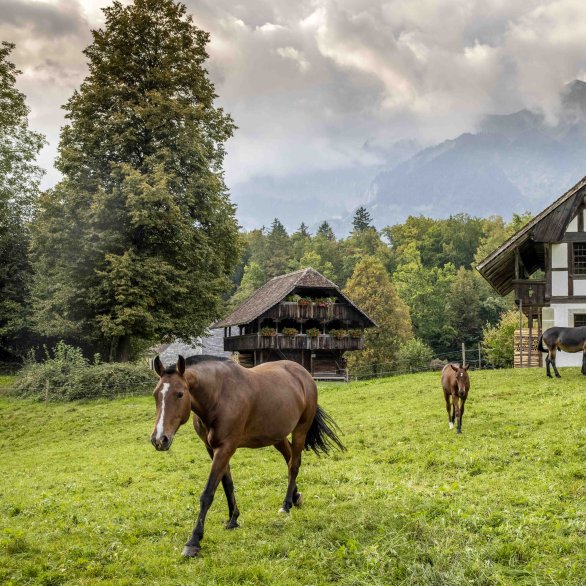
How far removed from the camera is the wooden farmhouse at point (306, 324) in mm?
42625

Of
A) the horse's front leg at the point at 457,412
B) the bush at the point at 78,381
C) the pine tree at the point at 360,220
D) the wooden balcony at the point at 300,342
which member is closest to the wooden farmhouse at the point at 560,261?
the horse's front leg at the point at 457,412

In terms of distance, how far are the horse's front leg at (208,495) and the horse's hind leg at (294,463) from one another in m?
1.54

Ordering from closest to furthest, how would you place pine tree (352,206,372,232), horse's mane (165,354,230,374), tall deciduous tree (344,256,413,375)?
horse's mane (165,354,230,374) < tall deciduous tree (344,256,413,375) < pine tree (352,206,372,232)

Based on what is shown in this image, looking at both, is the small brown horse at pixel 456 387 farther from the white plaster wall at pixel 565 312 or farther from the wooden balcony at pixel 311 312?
the wooden balcony at pixel 311 312

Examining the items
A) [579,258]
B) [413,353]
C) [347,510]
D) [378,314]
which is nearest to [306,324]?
[413,353]

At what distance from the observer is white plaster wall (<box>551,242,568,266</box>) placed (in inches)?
1134

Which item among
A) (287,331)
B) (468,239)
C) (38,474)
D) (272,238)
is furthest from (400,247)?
(38,474)

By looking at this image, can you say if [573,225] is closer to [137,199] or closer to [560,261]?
[560,261]

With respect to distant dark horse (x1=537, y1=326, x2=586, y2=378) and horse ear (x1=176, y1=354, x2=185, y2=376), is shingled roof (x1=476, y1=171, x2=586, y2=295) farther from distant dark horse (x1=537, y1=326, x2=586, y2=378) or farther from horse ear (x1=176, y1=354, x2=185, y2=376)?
horse ear (x1=176, y1=354, x2=185, y2=376)

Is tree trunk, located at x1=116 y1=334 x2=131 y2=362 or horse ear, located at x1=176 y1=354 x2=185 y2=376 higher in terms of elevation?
horse ear, located at x1=176 y1=354 x2=185 y2=376

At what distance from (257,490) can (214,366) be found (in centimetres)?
353

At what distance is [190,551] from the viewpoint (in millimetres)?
6824

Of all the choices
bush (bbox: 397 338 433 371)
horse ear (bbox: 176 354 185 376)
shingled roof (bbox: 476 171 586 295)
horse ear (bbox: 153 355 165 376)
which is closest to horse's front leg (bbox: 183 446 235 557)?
horse ear (bbox: 176 354 185 376)

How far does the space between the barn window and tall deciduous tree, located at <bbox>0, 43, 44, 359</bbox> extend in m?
31.0
